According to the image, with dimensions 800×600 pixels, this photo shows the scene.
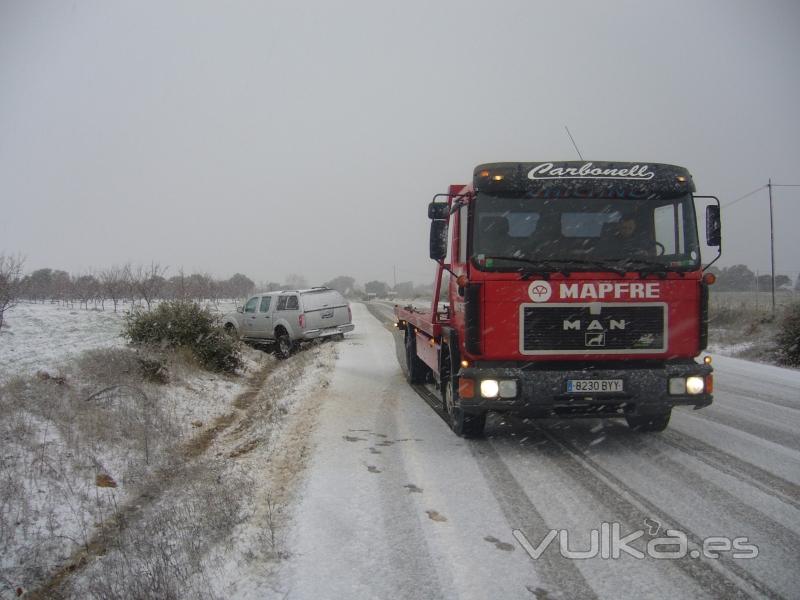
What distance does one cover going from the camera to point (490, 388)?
18.2 ft

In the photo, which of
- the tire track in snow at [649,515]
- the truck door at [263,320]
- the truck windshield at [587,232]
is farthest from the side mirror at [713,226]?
the truck door at [263,320]

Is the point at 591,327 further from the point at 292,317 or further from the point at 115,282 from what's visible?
the point at 115,282

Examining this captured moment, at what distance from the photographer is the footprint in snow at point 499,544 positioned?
372 centimetres

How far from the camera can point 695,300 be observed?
5719 mm

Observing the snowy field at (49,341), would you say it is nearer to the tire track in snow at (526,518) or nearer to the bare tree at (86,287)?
the tire track in snow at (526,518)

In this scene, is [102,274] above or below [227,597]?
above

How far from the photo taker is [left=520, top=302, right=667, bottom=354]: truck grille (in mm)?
5574

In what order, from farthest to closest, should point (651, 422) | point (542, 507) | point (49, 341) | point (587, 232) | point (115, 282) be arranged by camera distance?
1. point (115, 282)
2. point (49, 341)
3. point (651, 422)
4. point (587, 232)
5. point (542, 507)

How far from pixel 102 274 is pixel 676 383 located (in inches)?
1710

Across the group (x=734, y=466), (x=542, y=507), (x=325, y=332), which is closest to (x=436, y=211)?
(x=542, y=507)

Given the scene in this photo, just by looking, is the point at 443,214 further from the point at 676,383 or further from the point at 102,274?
the point at 102,274

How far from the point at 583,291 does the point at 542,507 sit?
2156 mm

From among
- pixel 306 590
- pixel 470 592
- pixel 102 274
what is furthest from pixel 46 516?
pixel 102 274

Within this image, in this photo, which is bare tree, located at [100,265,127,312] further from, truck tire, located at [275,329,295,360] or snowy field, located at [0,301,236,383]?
truck tire, located at [275,329,295,360]
